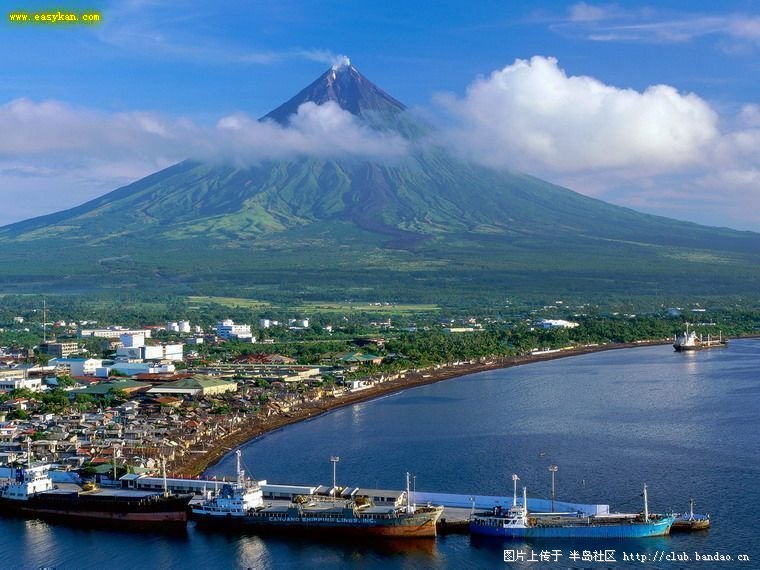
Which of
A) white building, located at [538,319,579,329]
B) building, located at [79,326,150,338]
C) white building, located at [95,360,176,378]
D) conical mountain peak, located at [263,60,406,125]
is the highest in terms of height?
conical mountain peak, located at [263,60,406,125]

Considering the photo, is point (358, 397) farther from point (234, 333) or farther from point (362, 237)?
point (362, 237)

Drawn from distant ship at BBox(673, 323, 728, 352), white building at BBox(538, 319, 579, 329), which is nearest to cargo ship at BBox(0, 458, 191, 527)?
distant ship at BBox(673, 323, 728, 352)

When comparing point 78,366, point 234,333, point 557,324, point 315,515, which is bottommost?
point 315,515

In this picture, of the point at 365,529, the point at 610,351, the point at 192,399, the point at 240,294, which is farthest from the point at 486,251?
the point at 365,529

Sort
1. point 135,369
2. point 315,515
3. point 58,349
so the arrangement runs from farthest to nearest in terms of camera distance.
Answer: point 58,349 → point 135,369 → point 315,515

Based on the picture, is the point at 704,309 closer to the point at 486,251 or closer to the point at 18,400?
the point at 486,251

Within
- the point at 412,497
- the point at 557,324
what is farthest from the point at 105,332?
the point at 412,497

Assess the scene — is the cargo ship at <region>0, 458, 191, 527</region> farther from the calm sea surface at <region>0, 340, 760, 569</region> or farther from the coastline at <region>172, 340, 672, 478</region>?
the coastline at <region>172, 340, 672, 478</region>
